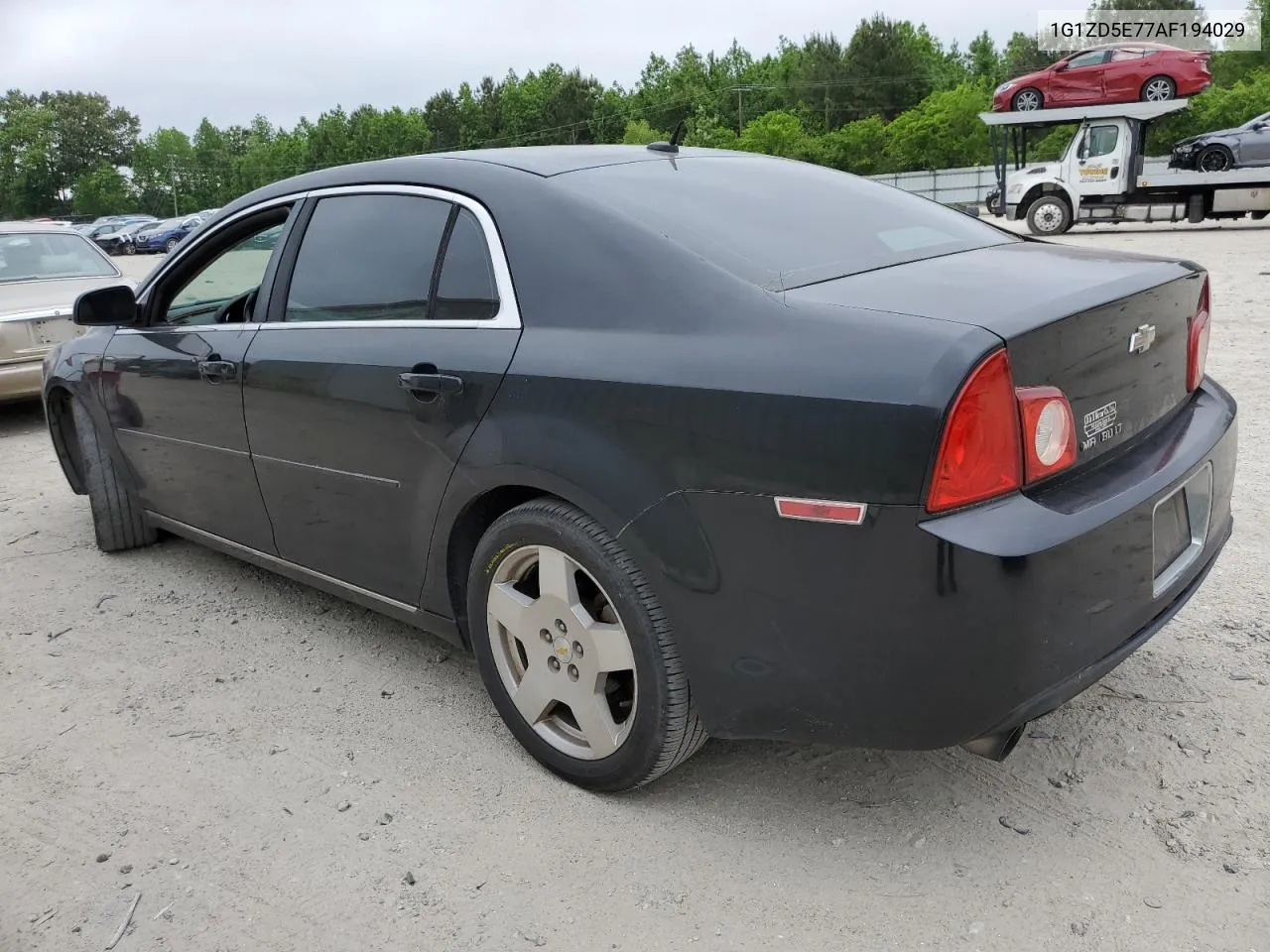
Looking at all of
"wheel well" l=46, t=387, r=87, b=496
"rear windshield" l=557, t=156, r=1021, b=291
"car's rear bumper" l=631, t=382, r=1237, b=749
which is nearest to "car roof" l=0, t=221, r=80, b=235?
"wheel well" l=46, t=387, r=87, b=496

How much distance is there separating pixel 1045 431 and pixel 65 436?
4.78 m

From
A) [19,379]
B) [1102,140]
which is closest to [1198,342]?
[19,379]

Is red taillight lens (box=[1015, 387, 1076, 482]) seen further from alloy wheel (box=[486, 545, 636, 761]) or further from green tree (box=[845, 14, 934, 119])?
green tree (box=[845, 14, 934, 119])

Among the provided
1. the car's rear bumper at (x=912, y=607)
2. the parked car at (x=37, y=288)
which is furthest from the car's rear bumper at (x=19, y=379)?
the car's rear bumper at (x=912, y=607)

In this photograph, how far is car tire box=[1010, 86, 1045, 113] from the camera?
71.7 ft

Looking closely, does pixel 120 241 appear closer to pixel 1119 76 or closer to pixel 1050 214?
pixel 1050 214

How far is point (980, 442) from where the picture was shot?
6.54 feet

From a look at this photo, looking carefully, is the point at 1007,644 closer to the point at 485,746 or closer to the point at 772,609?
the point at 772,609

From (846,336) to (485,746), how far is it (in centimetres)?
163

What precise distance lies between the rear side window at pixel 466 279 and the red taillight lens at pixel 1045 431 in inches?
53.2

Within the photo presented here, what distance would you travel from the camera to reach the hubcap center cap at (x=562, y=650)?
2.63 meters

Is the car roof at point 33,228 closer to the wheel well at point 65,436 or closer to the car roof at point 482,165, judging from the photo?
the wheel well at point 65,436

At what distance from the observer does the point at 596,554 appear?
2430 mm

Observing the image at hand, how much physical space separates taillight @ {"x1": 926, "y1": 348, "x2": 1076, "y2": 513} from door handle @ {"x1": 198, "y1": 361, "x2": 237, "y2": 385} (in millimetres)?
2504
